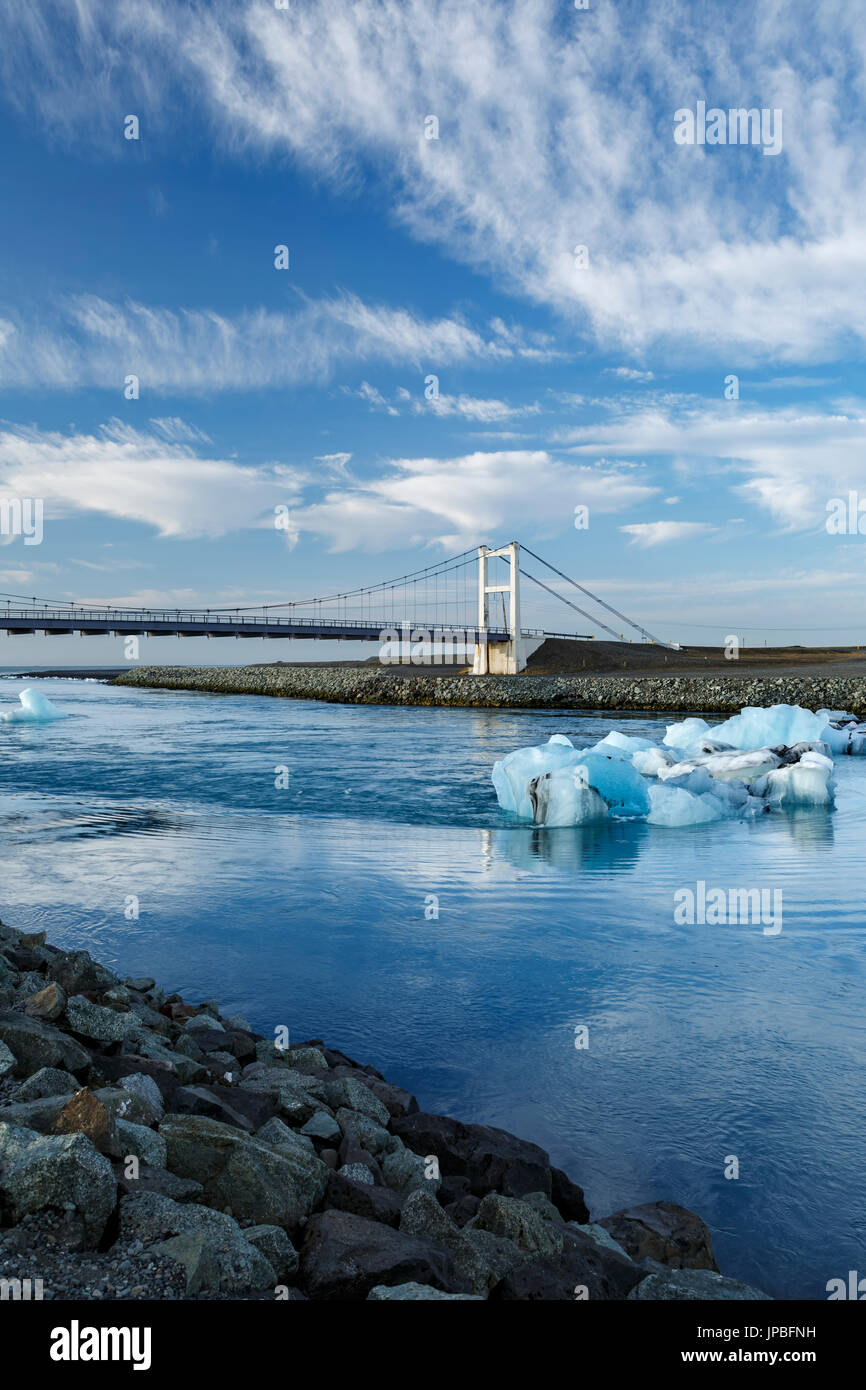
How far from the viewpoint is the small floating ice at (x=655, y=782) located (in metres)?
11.2

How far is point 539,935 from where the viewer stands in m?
6.30

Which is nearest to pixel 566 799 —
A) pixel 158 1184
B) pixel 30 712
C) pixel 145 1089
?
pixel 145 1089

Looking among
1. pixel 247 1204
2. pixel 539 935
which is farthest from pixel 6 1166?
pixel 539 935

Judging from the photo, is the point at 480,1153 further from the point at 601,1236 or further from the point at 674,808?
the point at 674,808

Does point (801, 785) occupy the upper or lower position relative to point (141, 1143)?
lower

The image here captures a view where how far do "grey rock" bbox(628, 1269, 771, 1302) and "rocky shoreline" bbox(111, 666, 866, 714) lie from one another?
32464 mm

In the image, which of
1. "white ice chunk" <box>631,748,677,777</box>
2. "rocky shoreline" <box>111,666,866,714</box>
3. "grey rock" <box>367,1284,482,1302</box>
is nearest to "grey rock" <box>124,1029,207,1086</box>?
"grey rock" <box>367,1284,482,1302</box>

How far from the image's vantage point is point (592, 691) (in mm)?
40312

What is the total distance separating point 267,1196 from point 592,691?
3871 cm

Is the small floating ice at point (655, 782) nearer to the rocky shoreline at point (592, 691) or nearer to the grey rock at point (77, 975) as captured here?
the grey rock at point (77, 975)

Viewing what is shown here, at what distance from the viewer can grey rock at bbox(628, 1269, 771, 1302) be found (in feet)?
7.61

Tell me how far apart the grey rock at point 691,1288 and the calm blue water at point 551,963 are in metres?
0.37

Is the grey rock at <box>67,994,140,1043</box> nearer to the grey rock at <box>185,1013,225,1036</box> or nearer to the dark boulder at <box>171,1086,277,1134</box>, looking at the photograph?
the dark boulder at <box>171,1086,277,1134</box>
